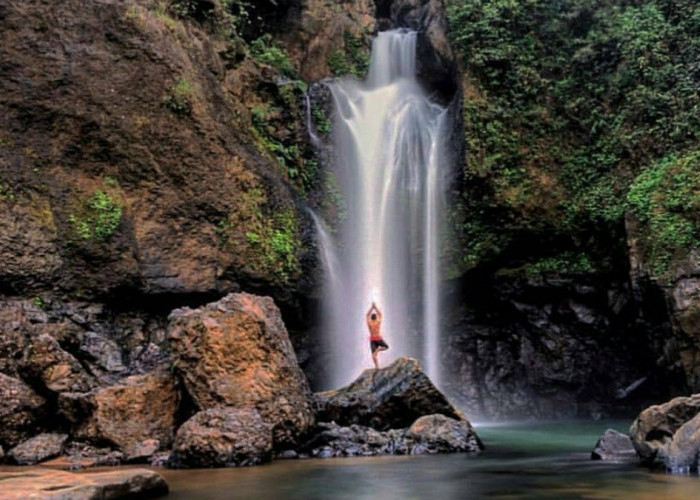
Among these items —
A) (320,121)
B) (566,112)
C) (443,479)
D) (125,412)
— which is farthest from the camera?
(320,121)

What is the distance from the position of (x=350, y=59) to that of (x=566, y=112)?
766 cm

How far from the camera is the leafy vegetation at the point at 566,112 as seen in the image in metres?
18.3

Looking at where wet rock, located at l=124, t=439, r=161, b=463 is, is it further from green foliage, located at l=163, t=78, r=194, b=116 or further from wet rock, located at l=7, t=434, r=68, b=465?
green foliage, located at l=163, t=78, r=194, b=116

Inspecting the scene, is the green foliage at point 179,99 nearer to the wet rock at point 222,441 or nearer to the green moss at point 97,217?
the green moss at point 97,217

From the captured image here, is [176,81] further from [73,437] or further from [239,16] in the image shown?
[73,437]

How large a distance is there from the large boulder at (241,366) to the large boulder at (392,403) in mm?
801

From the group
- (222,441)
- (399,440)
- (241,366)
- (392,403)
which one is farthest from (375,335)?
(222,441)

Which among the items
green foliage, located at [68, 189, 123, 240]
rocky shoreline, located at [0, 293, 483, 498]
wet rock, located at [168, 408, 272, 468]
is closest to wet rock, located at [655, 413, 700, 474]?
rocky shoreline, located at [0, 293, 483, 498]

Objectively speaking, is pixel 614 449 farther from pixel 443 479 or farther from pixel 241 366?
pixel 241 366

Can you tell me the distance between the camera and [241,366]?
1144 cm

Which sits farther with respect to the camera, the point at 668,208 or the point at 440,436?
the point at 668,208

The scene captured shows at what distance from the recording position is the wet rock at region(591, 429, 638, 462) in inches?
393

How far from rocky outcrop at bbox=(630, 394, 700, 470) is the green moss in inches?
439

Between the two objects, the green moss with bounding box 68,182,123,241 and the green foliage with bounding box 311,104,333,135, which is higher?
the green foliage with bounding box 311,104,333,135
